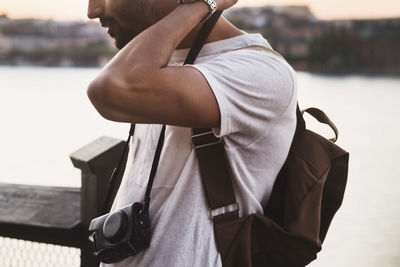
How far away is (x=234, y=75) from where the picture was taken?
3.04 ft

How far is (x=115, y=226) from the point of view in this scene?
1.05 metres

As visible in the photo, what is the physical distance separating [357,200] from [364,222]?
3.71 feet

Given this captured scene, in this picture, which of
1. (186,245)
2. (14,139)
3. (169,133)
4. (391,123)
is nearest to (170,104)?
(169,133)

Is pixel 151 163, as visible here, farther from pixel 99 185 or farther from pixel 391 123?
pixel 391 123

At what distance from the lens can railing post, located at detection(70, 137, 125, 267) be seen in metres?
1.81

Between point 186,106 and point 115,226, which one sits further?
point 115,226

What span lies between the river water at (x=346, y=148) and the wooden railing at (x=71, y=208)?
305 centimetres

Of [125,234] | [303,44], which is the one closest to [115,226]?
[125,234]

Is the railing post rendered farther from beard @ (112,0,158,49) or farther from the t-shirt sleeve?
the t-shirt sleeve

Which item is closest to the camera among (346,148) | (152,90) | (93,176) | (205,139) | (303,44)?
(152,90)

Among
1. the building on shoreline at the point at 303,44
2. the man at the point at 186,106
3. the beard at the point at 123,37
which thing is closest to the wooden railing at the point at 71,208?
the man at the point at 186,106

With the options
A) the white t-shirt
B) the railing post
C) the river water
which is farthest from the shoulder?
the river water

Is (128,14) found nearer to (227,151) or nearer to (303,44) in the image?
(227,151)

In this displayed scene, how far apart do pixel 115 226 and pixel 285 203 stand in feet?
1.25
